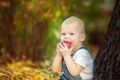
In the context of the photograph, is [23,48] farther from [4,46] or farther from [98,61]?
[98,61]

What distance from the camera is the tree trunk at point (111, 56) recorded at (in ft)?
12.6

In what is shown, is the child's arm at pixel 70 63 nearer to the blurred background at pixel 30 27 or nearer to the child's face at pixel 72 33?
the child's face at pixel 72 33

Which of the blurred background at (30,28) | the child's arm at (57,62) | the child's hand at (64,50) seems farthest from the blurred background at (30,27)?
the child's hand at (64,50)

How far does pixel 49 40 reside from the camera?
8.44m

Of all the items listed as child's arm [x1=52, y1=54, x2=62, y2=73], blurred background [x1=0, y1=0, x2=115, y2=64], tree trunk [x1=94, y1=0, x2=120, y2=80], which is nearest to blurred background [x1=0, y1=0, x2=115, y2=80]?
blurred background [x1=0, y1=0, x2=115, y2=64]

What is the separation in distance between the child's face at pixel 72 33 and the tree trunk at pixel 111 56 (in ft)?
0.70

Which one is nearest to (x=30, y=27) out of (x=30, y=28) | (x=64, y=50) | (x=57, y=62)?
(x=30, y=28)

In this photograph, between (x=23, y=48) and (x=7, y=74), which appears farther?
(x=23, y=48)

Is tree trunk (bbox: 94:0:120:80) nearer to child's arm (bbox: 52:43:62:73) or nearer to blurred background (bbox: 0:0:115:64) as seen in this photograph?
child's arm (bbox: 52:43:62:73)

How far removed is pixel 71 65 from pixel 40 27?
4571 millimetres

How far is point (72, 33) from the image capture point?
Result: 13.0 feet

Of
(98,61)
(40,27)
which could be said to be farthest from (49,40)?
Answer: (98,61)

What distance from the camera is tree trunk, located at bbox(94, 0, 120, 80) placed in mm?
3826

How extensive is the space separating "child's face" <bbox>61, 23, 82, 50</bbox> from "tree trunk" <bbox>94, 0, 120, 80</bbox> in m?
0.21
